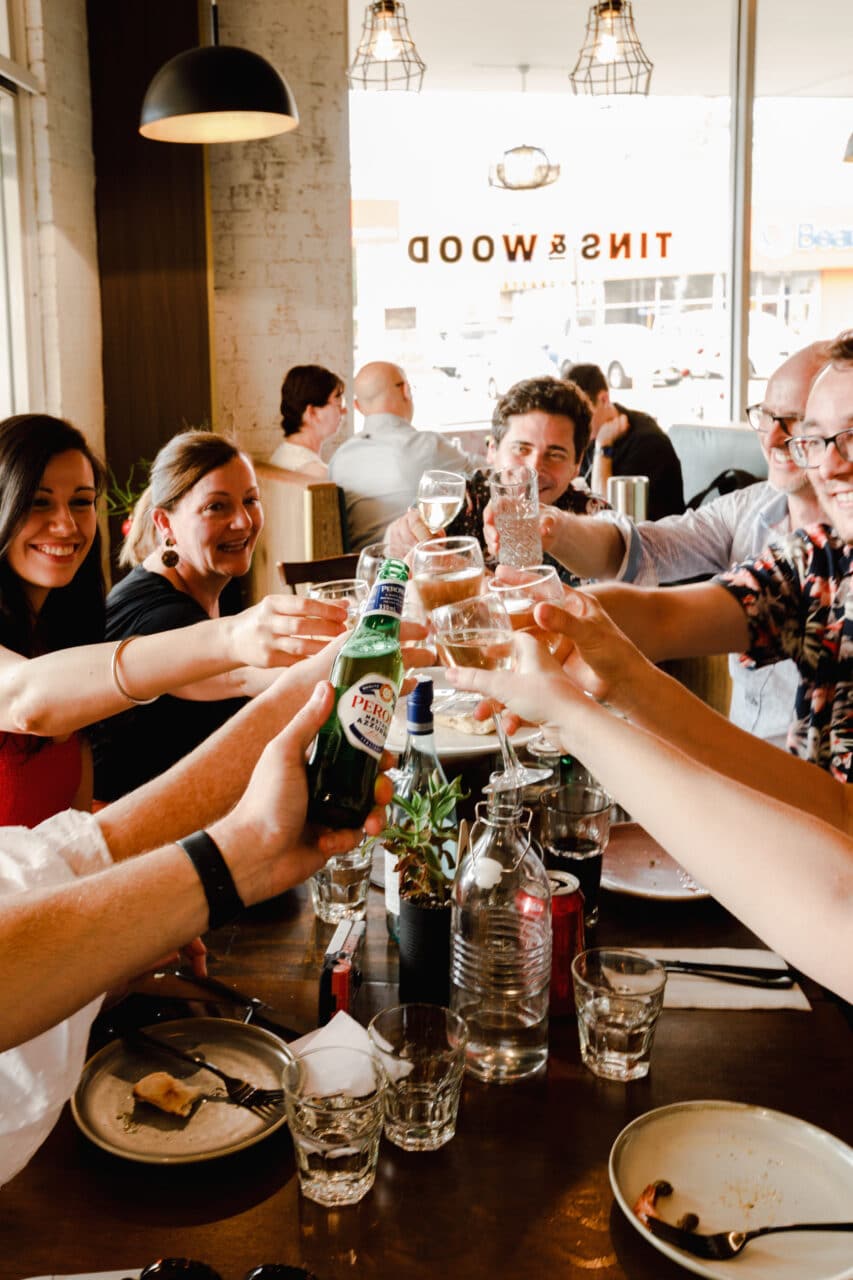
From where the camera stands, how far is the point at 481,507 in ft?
10.7

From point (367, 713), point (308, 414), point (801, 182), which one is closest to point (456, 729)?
point (367, 713)

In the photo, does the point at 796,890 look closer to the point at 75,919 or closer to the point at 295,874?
the point at 295,874

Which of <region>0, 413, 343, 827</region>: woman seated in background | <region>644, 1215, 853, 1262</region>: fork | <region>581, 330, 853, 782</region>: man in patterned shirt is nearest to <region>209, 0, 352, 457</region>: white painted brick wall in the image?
<region>0, 413, 343, 827</region>: woman seated in background

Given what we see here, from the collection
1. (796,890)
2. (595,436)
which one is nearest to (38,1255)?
(796,890)

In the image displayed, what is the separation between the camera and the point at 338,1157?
930 mm

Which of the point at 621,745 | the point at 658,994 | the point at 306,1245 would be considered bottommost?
the point at 306,1245

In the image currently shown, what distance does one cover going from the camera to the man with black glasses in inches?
101

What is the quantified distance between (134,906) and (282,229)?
532cm

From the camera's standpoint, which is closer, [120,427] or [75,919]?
[75,919]

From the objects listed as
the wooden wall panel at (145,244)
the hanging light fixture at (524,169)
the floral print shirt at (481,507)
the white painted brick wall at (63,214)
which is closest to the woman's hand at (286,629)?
the floral print shirt at (481,507)

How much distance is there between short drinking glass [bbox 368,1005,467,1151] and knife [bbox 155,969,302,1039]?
166 mm

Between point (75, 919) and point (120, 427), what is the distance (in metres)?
4.84

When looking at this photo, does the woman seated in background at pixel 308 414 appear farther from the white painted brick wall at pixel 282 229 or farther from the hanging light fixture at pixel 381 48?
the hanging light fixture at pixel 381 48

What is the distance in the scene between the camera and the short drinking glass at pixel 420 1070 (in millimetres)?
1013
